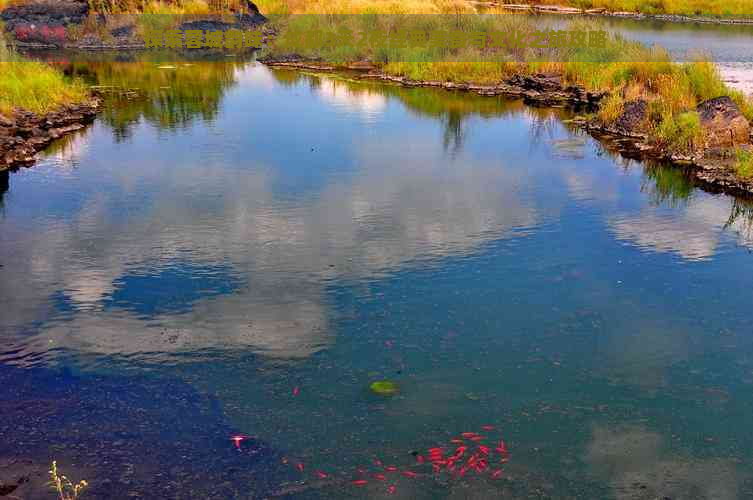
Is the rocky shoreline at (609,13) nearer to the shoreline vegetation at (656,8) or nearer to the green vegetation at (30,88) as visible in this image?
the shoreline vegetation at (656,8)

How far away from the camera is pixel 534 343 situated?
21.9 feet

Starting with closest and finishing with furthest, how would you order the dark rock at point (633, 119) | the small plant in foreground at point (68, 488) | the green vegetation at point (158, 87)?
the small plant in foreground at point (68, 488)
the dark rock at point (633, 119)
the green vegetation at point (158, 87)

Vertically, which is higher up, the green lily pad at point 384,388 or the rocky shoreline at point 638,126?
the rocky shoreline at point 638,126

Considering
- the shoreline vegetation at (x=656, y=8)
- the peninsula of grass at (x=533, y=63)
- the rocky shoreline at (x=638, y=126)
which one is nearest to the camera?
the rocky shoreline at (x=638, y=126)

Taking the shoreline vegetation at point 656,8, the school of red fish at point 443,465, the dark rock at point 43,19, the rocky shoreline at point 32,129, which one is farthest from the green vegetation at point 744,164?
the shoreline vegetation at point 656,8

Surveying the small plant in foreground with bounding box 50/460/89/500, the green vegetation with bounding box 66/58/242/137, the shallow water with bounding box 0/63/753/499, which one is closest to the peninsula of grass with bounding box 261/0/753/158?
the shallow water with bounding box 0/63/753/499

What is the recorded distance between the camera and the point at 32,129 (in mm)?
14820

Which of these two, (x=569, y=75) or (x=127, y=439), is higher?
(x=569, y=75)

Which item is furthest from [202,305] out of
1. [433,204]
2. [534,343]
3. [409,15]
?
[409,15]

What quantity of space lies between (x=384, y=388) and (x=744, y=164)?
9.39m

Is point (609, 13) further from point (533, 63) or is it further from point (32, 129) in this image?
point (32, 129)

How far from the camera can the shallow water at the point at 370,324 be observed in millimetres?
5102

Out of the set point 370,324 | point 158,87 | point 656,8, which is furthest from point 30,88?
point 656,8

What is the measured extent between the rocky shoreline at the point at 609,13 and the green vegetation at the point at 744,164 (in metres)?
34.8
